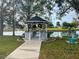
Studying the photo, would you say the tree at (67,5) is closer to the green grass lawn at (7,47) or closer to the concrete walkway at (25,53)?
the green grass lawn at (7,47)

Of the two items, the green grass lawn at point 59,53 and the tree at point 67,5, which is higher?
the tree at point 67,5

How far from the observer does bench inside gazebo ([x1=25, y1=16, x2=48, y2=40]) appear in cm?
3312

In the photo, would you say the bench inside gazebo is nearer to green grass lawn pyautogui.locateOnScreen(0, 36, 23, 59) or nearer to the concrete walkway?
green grass lawn pyautogui.locateOnScreen(0, 36, 23, 59)

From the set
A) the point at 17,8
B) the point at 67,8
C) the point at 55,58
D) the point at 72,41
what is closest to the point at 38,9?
the point at 17,8

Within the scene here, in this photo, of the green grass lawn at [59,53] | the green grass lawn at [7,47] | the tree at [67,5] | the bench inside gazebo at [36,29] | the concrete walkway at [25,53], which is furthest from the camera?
the tree at [67,5]

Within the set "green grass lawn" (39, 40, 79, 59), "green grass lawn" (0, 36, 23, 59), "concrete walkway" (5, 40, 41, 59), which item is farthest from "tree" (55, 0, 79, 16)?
"concrete walkway" (5, 40, 41, 59)

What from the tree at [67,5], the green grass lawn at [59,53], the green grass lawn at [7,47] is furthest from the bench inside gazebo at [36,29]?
the green grass lawn at [59,53]

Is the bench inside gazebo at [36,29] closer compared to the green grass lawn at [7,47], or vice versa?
the green grass lawn at [7,47]

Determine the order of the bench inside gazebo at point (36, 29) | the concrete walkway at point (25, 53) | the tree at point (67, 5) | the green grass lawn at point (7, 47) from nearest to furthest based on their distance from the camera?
the concrete walkway at point (25, 53) < the green grass lawn at point (7, 47) < the bench inside gazebo at point (36, 29) < the tree at point (67, 5)

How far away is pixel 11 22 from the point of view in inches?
1826

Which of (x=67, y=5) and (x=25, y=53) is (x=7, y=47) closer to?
(x=25, y=53)

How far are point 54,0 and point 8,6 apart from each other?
12.2 m

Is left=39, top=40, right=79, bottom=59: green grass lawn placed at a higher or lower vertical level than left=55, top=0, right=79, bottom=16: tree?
lower

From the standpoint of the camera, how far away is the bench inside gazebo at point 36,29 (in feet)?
109
